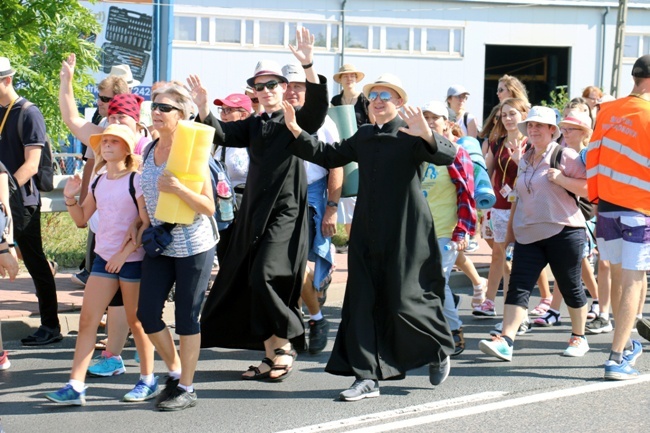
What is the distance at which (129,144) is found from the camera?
6.43m

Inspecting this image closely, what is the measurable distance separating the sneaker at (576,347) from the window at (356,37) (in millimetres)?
26261

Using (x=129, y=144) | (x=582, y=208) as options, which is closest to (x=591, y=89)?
(x=582, y=208)

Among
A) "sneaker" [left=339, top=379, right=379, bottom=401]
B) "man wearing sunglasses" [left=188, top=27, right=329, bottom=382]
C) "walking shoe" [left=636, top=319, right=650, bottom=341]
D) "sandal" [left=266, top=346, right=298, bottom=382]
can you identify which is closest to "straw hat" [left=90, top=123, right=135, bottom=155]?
"man wearing sunglasses" [left=188, top=27, right=329, bottom=382]

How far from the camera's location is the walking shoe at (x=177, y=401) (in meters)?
6.26

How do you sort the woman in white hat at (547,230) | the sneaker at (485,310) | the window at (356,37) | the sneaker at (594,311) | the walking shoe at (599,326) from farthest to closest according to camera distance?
the window at (356,37) < the sneaker at (485,310) < the sneaker at (594,311) < the walking shoe at (599,326) < the woman in white hat at (547,230)

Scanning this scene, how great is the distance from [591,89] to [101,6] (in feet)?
54.2

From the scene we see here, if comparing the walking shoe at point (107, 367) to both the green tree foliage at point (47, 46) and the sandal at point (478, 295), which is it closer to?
the sandal at point (478, 295)

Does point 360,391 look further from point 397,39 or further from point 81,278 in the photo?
point 397,39

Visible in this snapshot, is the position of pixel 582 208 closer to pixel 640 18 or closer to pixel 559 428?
pixel 559 428

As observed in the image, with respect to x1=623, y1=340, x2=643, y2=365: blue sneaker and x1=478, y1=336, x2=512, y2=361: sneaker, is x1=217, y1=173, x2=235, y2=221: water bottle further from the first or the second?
x1=623, y1=340, x2=643, y2=365: blue sneaker

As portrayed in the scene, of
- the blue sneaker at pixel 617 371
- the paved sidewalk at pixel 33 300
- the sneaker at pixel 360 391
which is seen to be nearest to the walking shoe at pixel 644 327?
the blue sneaker at pixel 617 371

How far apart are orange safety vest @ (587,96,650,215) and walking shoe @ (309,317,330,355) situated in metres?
2.23

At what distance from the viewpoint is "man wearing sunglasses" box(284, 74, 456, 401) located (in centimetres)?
655

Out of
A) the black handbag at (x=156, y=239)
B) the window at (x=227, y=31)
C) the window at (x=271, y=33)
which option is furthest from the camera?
the window at (x=271, y=33)
